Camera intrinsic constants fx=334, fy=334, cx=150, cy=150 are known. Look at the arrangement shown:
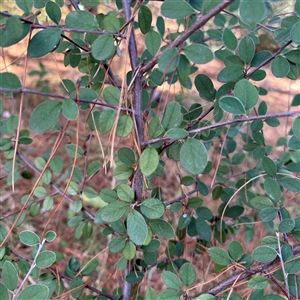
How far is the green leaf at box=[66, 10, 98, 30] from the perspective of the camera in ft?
1.53

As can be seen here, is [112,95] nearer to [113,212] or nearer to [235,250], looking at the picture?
[113,212]

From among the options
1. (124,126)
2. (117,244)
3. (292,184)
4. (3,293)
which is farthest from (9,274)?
(292,184)

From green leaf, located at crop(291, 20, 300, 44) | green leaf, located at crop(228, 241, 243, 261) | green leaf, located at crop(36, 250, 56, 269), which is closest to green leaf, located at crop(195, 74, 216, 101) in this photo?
green leaf, located at crop(291, 20, 300, 44)

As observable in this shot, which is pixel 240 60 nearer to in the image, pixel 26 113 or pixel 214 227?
pixel 214 227

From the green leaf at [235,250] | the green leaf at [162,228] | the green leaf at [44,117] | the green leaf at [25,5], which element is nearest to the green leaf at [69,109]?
the green leaf at [44,117]

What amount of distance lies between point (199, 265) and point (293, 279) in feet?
3.26

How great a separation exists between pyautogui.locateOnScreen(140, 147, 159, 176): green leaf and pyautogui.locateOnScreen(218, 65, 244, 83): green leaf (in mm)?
185

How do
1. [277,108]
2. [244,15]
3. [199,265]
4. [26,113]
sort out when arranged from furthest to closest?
[26,113], [277,108], [199,265], [244,15]

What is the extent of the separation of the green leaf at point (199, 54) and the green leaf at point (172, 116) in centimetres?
8

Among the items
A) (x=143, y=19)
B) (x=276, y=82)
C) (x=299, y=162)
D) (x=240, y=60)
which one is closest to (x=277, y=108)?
(x=276, y=82)

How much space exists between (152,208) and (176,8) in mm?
283

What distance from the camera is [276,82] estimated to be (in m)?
1.70

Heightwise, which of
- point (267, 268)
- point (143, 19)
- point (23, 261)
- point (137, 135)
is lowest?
point (23, 261)

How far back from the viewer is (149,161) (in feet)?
1.54
